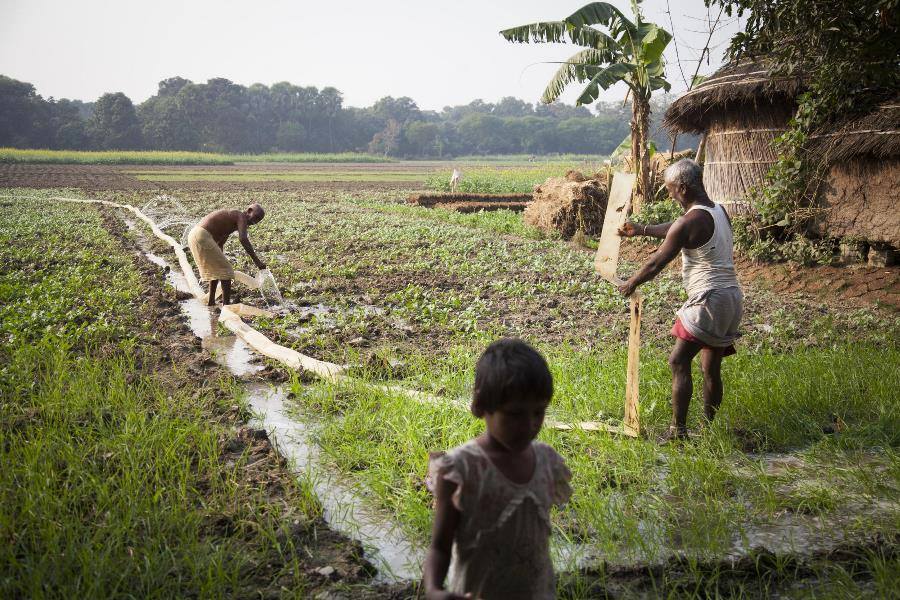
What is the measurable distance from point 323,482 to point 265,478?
332 mm

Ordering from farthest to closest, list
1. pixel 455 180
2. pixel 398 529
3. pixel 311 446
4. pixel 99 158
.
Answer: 1. pixel 99 158
2. pixel 455 180
3. pixel 311 446
4. pixel 398 529

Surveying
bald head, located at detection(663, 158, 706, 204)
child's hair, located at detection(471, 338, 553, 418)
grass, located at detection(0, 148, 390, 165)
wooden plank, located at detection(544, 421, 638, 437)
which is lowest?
wooden plank, located at detection(544, 421, 638, 437)

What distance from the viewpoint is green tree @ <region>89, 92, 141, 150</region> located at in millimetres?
70562

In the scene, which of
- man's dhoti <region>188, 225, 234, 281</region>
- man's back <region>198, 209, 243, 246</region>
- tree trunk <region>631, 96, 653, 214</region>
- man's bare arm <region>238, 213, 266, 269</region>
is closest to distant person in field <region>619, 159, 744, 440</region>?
man's bare arm <region>238, 213, 266, 269</region>

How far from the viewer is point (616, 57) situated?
14.2 m

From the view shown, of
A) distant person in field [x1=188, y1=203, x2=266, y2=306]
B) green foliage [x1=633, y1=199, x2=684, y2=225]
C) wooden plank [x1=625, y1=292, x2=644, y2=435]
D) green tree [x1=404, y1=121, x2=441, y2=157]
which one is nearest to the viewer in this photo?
wooden plank [x1=625, y1=292, x2=644, y2=435]

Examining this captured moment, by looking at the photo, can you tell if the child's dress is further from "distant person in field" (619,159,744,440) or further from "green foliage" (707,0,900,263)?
"green foliage" (707,0,900,263)

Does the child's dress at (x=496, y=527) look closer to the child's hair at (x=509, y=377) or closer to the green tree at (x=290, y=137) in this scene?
the child's hair at (x=509, y=377)

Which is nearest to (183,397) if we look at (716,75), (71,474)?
(71,474)

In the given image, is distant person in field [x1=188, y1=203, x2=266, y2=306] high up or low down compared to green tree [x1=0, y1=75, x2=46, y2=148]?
down

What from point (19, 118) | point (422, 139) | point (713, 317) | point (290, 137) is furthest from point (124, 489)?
point (422, 139)

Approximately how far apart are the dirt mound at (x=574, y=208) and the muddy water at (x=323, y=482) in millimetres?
9409

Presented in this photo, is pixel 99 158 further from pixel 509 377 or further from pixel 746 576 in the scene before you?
pixel 509 377

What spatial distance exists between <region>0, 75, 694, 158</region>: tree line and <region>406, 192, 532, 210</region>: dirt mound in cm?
5155
